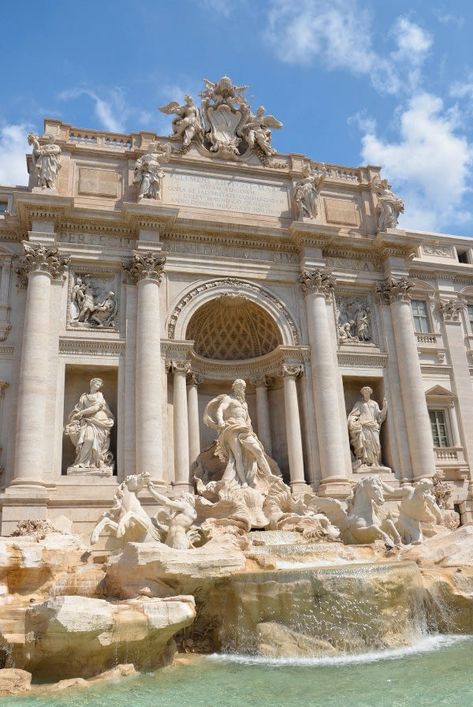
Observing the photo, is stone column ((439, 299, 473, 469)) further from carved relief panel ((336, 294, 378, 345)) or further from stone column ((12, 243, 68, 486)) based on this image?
stone column ((12, 243, 68, 486))

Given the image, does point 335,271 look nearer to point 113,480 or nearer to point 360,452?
point 360,452

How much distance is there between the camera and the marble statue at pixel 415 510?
14.7 metres

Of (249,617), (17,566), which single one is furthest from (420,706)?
(17,566)

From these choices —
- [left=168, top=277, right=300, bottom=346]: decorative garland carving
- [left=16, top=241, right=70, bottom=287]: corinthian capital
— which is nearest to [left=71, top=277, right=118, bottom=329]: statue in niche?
[left=16, top=241, right=70, bottom=287]: corinthian capital

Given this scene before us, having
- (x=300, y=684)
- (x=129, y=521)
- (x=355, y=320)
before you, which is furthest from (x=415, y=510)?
(x=355, y=320)

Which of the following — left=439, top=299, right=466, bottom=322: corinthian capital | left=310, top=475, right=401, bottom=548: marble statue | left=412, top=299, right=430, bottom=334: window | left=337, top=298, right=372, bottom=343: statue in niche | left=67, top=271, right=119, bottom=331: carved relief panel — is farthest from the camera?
left=439, top=299, right=466, bottom=322: corinthian capital

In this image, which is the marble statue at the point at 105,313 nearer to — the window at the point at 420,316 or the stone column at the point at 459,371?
the window at the point at 420,316

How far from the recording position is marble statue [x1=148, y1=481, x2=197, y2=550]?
1275 centimetres

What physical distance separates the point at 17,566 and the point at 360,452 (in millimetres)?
11865

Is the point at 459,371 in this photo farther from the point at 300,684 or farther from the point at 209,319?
the point at 300,684

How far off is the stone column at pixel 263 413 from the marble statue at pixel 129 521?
7246 millimetres

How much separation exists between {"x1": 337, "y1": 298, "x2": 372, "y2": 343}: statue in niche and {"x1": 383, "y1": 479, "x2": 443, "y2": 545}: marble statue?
7137 millimetres

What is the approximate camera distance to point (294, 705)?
284 inches

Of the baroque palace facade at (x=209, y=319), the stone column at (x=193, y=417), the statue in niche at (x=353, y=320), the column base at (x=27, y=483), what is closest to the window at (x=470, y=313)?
the baroque palace facade at (x=209, y=319)
